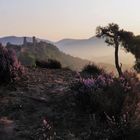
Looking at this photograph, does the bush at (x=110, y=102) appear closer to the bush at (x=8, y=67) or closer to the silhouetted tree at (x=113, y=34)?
the bush at (x=8, y=67)

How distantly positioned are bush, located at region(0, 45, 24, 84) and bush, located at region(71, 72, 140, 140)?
1755mm

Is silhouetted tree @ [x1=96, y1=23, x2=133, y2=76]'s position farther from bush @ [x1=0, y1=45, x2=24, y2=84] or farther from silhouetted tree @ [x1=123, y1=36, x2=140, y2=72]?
bush @ [x1=0, y1=45, x2=24, y2=84]

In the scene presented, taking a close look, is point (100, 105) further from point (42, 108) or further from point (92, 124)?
point (42, 108)

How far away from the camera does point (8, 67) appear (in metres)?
11.4

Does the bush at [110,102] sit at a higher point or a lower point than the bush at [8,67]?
lower

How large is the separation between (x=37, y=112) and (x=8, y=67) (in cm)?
217

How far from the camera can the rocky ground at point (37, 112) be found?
8.38m

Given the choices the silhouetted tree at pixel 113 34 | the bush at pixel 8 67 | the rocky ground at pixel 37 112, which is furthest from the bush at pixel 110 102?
the silhouetted tree at pixel 113 34

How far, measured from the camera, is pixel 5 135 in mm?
8094

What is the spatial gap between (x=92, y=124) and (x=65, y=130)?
0.57 metres

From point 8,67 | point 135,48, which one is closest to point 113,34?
point 135,48

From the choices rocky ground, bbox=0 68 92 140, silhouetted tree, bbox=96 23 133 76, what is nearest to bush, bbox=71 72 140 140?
rocky ground, bbox=0 68 92 140

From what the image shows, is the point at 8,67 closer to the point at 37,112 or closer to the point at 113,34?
the point at 37,112

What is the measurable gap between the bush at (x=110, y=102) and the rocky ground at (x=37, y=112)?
0.81 ft
